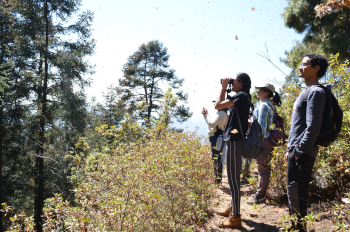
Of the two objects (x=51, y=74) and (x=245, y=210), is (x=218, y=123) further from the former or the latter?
(x=51, y=74)

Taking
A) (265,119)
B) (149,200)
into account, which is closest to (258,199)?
(265,119)

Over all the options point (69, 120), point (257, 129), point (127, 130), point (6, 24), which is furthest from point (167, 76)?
point (257, 129)

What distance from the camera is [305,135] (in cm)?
210

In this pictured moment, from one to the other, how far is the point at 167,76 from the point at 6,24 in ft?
43.1

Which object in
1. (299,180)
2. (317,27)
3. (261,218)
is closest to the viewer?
(299,180)

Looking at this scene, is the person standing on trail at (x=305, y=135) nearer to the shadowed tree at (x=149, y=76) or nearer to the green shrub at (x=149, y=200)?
the green shrub at (x=149, y=200)

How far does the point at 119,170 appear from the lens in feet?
11.3

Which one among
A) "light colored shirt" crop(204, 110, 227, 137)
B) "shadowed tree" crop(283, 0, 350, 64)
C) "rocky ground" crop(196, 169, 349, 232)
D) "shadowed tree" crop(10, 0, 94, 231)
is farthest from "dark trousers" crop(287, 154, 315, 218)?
"shadowed tree" crop(10, 0, 94, 231)

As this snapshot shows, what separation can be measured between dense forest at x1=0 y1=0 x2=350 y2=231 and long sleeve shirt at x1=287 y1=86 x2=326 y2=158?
711 millimetres

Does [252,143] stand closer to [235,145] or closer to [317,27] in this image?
[235,145]

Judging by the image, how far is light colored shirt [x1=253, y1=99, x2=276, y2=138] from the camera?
11.5 ft

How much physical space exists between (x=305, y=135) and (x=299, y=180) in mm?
450

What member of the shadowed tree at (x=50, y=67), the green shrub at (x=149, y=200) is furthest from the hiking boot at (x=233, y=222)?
the shadowed tree at (x=50, y=67)

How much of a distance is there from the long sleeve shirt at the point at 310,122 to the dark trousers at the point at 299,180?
8 centimetres
